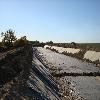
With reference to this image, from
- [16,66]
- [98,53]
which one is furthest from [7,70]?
[98,53]

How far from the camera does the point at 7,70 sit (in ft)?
70.1

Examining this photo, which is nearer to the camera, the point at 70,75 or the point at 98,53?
the point at 70,75

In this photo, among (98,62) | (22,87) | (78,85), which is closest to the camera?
(22,87)

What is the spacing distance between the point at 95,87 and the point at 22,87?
879 inches

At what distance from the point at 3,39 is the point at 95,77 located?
76462mm

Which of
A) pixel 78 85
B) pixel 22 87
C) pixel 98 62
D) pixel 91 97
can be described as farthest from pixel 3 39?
pixel 22 87

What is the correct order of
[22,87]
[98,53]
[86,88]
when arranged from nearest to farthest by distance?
[22,87] → [86,88] → [98,53]

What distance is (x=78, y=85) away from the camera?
35.4 metres

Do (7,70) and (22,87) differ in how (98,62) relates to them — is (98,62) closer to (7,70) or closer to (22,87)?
(7,70)

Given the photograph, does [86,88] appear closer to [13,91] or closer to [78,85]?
[78,85]

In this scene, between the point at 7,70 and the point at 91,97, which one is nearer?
the point at 7,70

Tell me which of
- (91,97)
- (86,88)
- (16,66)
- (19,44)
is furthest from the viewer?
(19,44)

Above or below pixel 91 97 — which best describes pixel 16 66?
above

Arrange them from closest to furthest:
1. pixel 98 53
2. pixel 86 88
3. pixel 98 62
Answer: pixel 86 88 → pixel 98 62 → pixel 98 53
